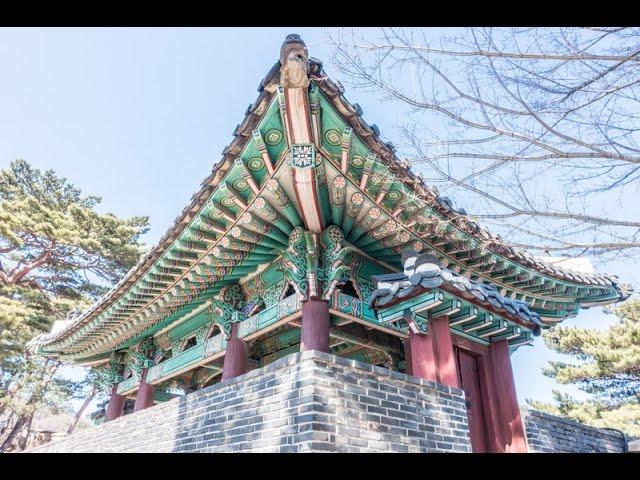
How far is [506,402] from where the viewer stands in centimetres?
528

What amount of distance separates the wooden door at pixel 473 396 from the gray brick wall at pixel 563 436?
0.50 m

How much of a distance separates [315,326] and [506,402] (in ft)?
7.94

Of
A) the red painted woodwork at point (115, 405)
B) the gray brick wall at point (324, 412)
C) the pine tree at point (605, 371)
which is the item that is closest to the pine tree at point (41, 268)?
the red painted woodwork at point (115, 405)

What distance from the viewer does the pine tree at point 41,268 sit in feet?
58.6

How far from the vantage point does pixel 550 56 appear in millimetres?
3025

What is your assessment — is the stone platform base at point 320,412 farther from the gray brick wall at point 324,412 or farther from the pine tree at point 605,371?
the pine tree at point 605,371

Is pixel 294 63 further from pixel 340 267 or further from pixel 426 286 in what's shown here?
pixel 340 267

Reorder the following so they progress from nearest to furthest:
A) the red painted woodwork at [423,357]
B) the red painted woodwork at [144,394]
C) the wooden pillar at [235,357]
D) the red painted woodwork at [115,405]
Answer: the red painted woodwork at [423,357] < the wooden pillar at [235,357] < the red painted woodwork at [144,394] < the red painted woodwork at [115,405]

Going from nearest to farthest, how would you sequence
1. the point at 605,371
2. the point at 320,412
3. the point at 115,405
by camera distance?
the point at 320,412, the point at 115,405, the point at 605,371

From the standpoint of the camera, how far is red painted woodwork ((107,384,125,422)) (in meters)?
10.3

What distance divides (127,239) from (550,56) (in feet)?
70.8

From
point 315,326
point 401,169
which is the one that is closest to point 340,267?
point 315,326

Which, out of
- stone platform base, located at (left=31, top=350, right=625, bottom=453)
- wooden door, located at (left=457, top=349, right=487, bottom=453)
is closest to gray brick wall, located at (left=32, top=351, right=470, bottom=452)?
stone platform base, located at (left=31, top=350, right=625, bottom=453)
